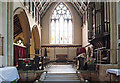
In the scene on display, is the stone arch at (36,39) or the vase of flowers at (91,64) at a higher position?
the stone arch at (36,39)

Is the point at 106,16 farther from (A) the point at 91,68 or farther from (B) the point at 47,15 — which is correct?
(B) the point at 47,15

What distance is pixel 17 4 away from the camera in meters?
10.2

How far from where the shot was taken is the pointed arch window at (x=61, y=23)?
21.4m

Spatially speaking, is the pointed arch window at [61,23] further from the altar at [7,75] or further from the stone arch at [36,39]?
the altar at [7,75]

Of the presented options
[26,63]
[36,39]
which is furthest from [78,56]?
[36,39]

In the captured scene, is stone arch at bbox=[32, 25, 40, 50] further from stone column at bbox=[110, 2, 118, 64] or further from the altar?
the altar

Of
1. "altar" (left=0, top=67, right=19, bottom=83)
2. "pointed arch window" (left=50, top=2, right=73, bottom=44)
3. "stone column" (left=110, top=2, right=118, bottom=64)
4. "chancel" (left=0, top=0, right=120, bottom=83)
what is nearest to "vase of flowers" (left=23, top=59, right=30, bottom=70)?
"chancel" (left=0, top=0, right=120, bottom=83)

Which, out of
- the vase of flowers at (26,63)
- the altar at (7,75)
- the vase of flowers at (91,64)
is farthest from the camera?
the vase of flowers at (91,64)

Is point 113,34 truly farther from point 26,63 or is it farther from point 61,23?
point 61,23

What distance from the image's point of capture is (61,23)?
21641mm

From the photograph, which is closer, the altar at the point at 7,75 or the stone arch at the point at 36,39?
the altar at the point at 7,75

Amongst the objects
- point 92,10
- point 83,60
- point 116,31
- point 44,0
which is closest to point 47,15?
point 44,0

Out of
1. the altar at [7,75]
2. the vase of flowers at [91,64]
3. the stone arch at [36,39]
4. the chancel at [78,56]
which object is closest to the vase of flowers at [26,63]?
the chancel at [78,56]

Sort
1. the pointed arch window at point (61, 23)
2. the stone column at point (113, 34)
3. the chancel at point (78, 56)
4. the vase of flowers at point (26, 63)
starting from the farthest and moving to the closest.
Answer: the pointed arch window at point (61, 23) → the vase of flowers at point (26, 63) → the stone column at point (113, 34) → the chancel at point (78, 56)
